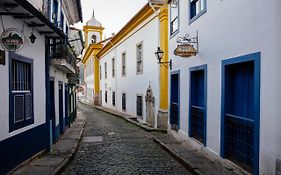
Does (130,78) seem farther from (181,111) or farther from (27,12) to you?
(27,12)

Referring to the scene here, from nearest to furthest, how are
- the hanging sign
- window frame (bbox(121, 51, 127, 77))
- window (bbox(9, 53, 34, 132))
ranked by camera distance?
1. the hanging sign
2. window (bbox(9, 53, 34, 132))
3. window frame (bbox(121, 51, 127, 77))

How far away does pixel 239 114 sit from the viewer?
6461mm

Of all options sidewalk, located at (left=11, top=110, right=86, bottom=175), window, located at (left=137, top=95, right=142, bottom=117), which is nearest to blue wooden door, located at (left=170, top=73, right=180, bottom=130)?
sidewalk, located at (left=11, top=110, right=86, bottom=175)

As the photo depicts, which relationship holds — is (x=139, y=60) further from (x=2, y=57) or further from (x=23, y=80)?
(x=2, y=57)

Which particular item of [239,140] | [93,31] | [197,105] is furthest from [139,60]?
[93,31]

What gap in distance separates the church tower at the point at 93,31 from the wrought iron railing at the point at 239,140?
38807mm

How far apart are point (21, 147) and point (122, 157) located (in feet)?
9.36

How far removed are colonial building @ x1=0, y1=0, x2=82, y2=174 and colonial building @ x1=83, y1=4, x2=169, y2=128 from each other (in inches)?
199

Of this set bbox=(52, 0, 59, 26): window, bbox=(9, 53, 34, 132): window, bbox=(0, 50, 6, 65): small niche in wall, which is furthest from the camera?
bbox=(52, 0, 59, 26): window

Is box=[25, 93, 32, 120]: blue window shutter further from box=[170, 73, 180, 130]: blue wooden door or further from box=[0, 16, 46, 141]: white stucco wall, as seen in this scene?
box=[170, 73, 180, 130]: blue wooden door

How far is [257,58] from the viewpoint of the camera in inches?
208

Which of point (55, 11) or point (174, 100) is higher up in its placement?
point (55, 11)

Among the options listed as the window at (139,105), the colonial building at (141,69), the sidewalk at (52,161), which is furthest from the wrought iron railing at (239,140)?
the window at (139,105)

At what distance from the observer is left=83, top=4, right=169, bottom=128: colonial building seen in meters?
13.2
